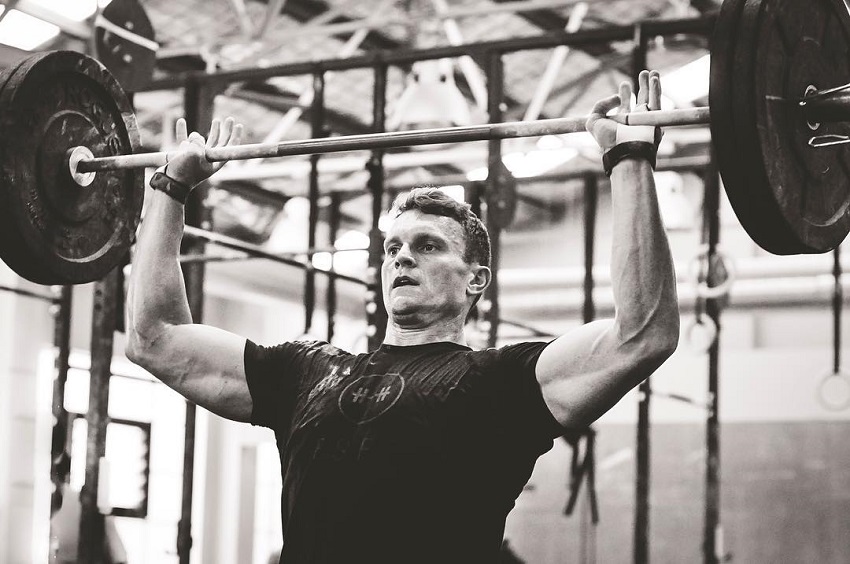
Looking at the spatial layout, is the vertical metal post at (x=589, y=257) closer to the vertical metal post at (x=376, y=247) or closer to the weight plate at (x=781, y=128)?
the vertical metal post at (x=376, y=247)

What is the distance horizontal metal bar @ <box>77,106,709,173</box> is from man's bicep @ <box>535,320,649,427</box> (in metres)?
0.38

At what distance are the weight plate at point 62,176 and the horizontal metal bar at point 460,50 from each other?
1.95m

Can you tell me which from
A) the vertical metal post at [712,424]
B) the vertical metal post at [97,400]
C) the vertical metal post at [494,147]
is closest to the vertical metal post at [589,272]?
the vertical metal post at [712,424]

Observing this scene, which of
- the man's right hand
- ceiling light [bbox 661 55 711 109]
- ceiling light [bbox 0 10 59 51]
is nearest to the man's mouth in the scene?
the man's right hand

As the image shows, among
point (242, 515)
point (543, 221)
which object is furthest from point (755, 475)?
point (242, 515)

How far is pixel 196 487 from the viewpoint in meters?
11.4

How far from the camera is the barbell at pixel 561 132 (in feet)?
7.27

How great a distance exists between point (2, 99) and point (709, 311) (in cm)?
382

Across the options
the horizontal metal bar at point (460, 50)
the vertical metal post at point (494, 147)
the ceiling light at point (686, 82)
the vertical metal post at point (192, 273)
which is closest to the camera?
the horizontal metal bar at point (460, 50)

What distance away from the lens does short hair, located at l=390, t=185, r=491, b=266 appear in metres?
2.55

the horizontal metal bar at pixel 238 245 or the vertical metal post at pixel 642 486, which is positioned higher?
the horizontal metal bar at pixel 238 245

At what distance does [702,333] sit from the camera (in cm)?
577

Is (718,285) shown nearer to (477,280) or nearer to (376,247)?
(376,247)

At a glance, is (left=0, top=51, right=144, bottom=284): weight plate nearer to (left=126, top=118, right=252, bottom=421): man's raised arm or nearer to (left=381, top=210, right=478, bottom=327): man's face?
(left=126, top=118, right=252, bottom=421): man's raised arm
